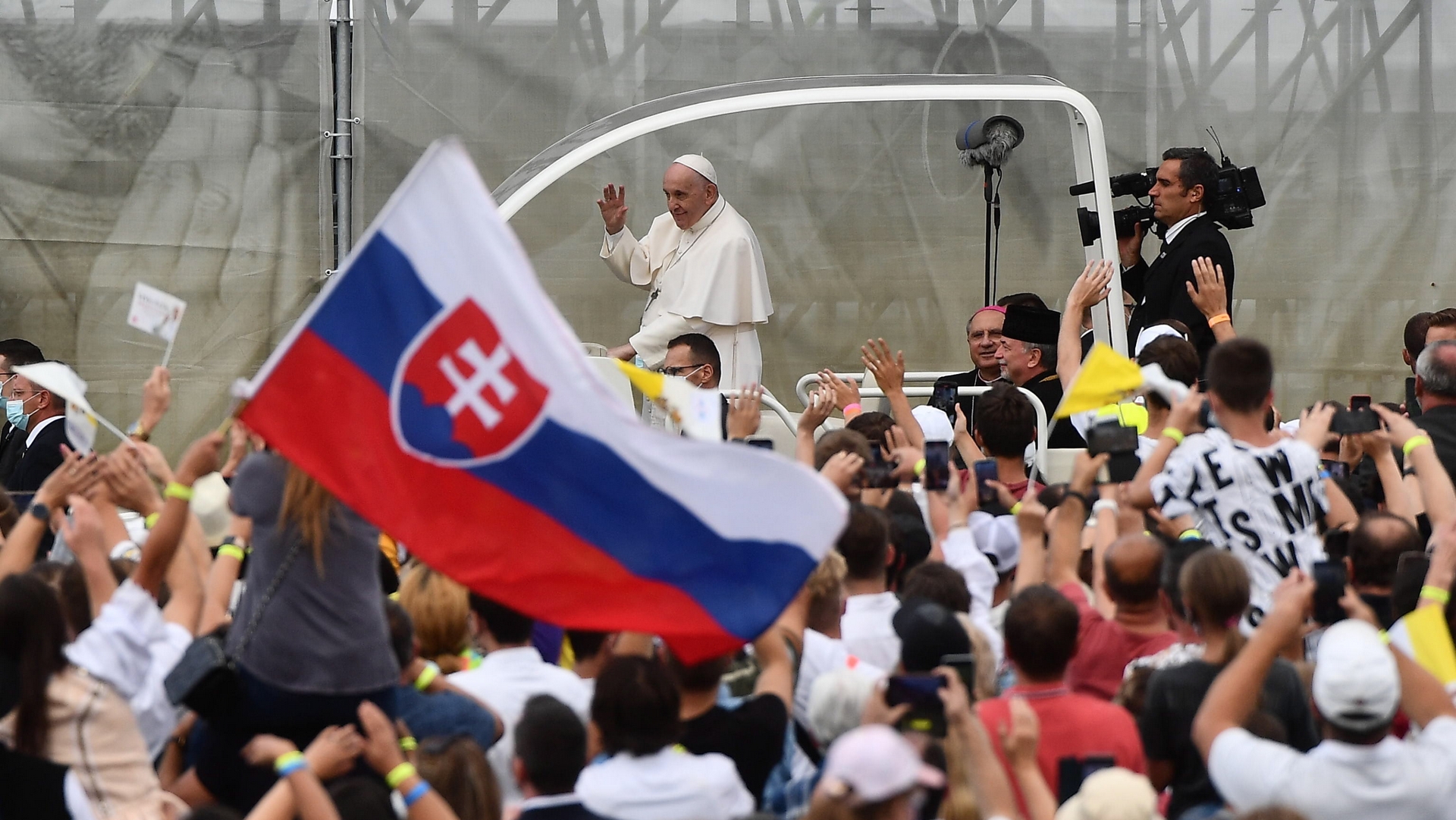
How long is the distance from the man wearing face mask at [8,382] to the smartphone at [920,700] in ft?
19.0

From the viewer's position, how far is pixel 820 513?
3.39 m

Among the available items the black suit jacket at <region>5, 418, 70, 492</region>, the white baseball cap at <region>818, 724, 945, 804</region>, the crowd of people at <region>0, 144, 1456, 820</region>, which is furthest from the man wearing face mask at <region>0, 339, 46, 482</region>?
the white baseball cap at <region>818, 724, 945, 804</region>

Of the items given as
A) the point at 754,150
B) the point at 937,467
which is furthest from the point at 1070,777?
the point at 754,150

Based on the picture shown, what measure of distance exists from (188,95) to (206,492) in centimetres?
385

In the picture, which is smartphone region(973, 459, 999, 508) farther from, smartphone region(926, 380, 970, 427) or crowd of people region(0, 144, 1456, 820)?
smartphone region(926, 380, 970, 427)

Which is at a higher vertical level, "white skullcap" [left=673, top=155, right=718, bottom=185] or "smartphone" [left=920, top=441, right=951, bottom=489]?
"white skullcap" [left=673, top=155, right=718, bottom=185]

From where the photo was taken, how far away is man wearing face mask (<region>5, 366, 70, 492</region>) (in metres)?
7.43

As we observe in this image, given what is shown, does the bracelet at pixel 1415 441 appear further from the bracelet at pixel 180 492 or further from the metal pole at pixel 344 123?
the metal pole at pixel 344 123

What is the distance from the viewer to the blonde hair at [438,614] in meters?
3.99

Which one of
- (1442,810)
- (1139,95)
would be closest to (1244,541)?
(1442,810)

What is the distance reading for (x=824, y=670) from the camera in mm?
3826

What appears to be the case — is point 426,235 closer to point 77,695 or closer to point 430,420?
point 430,420

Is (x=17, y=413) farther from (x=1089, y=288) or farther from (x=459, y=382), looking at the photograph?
(x=459, y=382)

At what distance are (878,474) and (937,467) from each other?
0.85 ft
